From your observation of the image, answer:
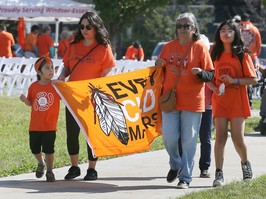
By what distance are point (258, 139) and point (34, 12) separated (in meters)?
14.7

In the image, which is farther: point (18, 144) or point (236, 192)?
point (18, 144)

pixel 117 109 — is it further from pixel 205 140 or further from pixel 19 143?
pixel 19 143

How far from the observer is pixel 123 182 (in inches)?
422

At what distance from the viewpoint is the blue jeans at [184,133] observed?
10133mm

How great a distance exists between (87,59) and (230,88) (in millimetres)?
1640

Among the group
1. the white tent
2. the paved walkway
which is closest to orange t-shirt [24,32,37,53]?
the white tent

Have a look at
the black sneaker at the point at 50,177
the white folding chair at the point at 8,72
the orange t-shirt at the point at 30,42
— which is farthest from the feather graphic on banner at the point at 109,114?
the orange t-shirt at the point at 30,42

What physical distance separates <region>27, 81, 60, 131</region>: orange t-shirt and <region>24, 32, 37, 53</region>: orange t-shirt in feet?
66.9

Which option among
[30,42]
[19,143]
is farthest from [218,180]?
[30,42]

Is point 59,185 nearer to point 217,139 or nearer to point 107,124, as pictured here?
point 107,124

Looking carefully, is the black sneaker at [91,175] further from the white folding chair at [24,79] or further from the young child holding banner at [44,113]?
the white folding chair at [24,79]

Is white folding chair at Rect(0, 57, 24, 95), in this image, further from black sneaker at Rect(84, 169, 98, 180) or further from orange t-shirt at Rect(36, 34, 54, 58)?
black sneaker at Rect(84, 169, 98, 180)

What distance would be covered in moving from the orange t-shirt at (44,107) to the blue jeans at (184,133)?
1.27m

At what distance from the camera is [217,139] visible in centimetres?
1043
